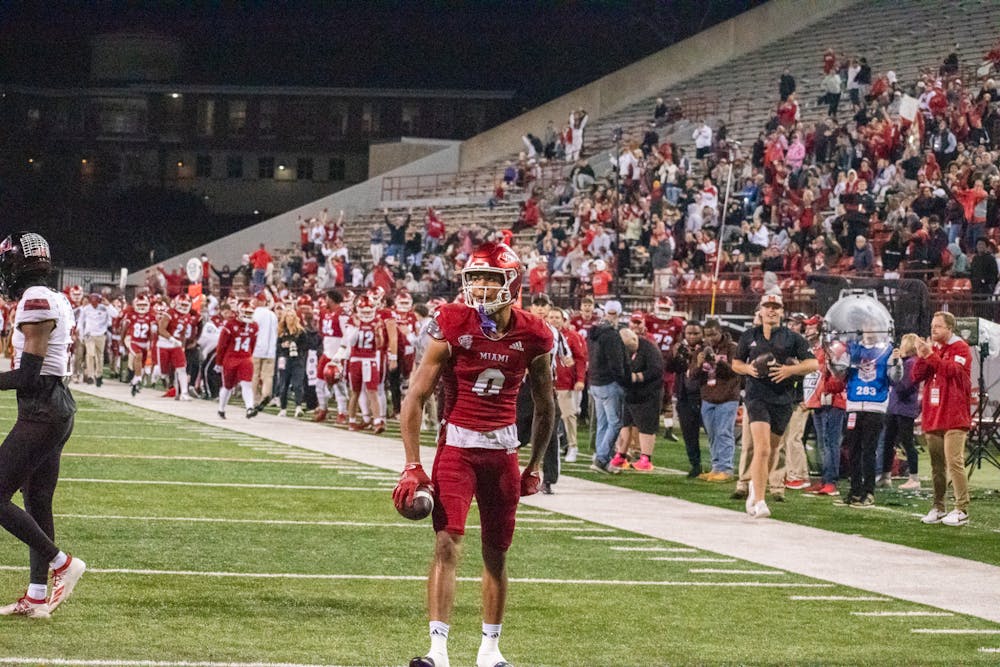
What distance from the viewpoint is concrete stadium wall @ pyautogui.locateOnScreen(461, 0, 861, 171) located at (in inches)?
1604

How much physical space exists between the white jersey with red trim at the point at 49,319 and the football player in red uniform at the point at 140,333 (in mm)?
20669

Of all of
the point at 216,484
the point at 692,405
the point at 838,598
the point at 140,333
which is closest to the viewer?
the point at 838,598

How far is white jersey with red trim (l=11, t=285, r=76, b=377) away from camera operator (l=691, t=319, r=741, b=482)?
8.99 meters

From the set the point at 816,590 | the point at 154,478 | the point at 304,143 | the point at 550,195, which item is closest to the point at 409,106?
the point at 304,143

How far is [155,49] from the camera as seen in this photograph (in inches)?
2712

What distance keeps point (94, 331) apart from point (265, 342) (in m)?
8.46

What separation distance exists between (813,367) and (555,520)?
7.92ft

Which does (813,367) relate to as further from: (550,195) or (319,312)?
(550,195)

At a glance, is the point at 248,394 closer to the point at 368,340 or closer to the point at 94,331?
the point at 368,340

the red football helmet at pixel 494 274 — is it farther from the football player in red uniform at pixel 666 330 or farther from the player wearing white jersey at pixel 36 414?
the football player in red uniform at pixel 666 330

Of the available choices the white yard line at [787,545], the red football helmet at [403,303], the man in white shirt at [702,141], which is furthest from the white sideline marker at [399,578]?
the man in white shirt at [702,141]

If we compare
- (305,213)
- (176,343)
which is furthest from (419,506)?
(305,213)

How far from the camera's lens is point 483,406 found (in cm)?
697

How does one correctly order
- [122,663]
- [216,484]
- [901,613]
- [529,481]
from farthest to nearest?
1. [216,484]
2. [901,613]
3. [529,481]
4. [122,663]
